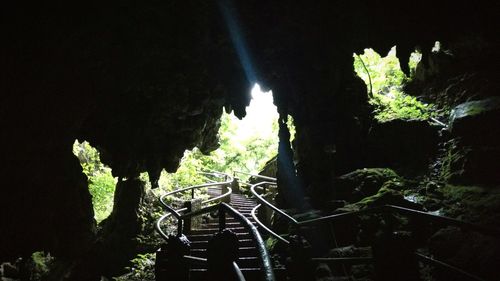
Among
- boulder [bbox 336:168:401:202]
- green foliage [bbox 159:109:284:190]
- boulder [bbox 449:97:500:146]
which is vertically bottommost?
boulder [bbox 336:168:401:202]

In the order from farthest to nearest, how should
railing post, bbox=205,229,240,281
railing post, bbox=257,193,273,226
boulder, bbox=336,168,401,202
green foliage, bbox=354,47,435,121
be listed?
railing post, bbox=257,193,273,226, green foliage, bbox=354,47,435,121, boulder, bbox=336,168,401,202, railing post, bbox=205,229,240,281

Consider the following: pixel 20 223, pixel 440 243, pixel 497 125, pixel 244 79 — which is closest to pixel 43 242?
pixel 20 223

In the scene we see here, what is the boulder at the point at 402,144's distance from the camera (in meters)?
9.21

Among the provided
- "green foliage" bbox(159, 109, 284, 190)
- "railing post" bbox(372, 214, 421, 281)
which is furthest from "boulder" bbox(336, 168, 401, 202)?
"green foliage" bbox(159, 109, 284, 190)

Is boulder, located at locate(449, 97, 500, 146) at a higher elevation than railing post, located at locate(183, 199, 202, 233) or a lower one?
higher

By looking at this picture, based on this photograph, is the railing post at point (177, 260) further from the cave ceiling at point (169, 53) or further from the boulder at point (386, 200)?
the cave ceiling at point (169, 53)

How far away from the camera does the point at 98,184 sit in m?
16.1

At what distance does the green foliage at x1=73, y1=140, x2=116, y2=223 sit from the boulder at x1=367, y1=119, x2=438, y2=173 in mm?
13274

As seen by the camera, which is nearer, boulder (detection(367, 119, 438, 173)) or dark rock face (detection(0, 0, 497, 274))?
dark rock face (detection(0, 0, 497, 274))

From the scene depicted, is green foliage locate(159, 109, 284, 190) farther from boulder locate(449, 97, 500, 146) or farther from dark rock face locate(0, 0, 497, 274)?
boulder locate(449, 97, 500, 146)

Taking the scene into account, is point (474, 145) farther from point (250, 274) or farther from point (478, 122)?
point (250, 274)

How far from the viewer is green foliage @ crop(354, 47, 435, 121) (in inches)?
404

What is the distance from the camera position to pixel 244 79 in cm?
1091

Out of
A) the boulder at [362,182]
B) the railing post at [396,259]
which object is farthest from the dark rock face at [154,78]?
the railing post at [396,259]
